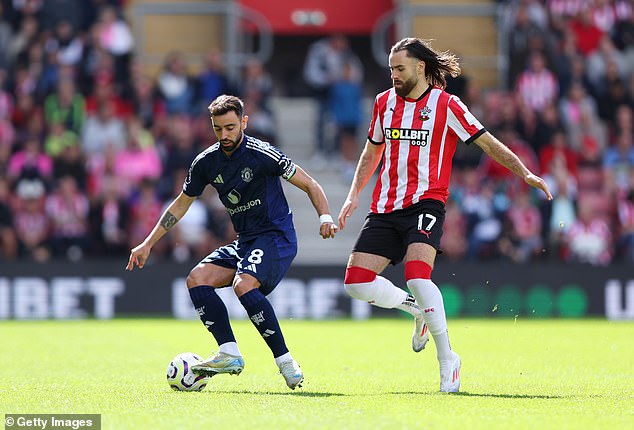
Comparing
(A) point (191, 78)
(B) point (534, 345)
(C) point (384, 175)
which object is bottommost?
(B) point (534, 345)

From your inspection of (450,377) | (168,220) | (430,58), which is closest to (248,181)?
(168,220)

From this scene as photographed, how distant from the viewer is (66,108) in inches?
747

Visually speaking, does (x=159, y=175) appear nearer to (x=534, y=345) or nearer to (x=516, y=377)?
(x=534, y=345)

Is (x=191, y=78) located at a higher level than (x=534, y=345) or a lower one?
higher

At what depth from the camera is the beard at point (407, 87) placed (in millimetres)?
8773

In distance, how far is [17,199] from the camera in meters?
18.2

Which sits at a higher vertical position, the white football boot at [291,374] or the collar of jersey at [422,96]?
the collar of jersey at [422,96]

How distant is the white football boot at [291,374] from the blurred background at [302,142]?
8.88 metres

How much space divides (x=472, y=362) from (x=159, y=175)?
8.82m

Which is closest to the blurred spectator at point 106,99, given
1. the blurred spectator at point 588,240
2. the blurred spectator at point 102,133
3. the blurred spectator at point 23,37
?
the blurred spectator at point 102,133

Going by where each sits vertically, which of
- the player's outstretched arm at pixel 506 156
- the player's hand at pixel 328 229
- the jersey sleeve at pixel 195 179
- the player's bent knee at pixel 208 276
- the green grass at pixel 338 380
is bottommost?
the green grass at pixel 338 380

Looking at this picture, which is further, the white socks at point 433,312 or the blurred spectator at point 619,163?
the blurred spectator at point 619,163

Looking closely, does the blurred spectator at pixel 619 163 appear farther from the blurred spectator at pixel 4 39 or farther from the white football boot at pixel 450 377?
the white football boot at pixel 450 377

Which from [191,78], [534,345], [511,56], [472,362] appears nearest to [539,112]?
[511,56]
